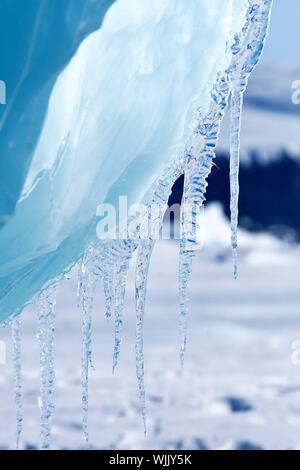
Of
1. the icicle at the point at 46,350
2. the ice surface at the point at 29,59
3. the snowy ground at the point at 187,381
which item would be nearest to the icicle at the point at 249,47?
the ice surface at the point at 29,59

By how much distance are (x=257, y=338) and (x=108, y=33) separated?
951 cm

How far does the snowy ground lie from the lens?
4754 millimetres

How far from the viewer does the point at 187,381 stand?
6.95 meters

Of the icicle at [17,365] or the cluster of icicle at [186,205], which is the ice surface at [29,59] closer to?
the cluster of icicle at [186,205]

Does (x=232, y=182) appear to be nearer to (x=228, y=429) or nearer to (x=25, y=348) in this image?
(x=228, y=429)

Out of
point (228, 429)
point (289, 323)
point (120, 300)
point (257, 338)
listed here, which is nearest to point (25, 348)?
point (257, 338)

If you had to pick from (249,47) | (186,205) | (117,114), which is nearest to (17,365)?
(186,205)

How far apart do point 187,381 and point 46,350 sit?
5.33 m

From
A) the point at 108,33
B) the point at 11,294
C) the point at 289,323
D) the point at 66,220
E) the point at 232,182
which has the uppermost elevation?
the point at 289,323

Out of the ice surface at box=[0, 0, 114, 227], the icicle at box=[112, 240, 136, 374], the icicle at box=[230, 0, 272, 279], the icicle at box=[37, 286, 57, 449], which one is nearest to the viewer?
the ice surface at box=[0, 0, 114, 227]

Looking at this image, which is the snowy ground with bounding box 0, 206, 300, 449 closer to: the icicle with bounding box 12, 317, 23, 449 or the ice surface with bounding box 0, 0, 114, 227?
the icicle with bounding box 12, 317, 23, 449

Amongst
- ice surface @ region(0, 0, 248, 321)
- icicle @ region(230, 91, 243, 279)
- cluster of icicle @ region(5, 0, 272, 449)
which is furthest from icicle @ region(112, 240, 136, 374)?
icicle @ region(230, 91, 243, 279)

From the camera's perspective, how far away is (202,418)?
5.37m

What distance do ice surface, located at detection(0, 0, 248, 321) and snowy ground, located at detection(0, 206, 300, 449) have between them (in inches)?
83.2
